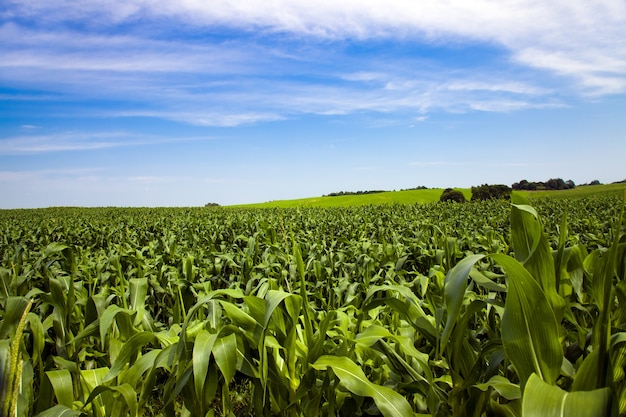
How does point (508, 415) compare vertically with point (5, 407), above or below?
below

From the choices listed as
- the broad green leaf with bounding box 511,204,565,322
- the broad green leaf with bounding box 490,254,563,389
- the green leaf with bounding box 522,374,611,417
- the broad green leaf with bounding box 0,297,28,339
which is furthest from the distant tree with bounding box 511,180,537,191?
the broad green leaf with bounding box 0,297,28,339

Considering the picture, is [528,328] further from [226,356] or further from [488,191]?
[488,191]

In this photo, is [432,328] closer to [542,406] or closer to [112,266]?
[542,406]

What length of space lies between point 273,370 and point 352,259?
6.09 metres

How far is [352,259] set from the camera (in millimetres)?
8117

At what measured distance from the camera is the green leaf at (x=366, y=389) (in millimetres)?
1805

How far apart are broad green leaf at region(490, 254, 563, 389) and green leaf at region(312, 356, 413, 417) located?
0.59 metres

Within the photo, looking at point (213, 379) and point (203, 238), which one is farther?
point (203, 238)

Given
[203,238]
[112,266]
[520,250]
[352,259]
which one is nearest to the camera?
[520,250]

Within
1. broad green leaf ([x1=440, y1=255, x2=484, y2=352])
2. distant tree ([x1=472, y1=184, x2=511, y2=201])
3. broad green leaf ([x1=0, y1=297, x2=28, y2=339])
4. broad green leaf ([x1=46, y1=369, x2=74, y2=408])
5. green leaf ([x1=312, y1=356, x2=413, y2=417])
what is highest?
distant tree ([x1=472, y1=184, x2=511, y2=201])

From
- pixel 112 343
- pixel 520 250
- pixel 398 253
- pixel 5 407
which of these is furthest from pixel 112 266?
pixel 520 250

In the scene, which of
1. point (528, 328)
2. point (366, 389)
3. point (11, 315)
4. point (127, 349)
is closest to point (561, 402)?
point (528, 328)

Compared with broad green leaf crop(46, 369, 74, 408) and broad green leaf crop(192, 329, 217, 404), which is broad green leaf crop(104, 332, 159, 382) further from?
broad green leaf crop(192, 329, 217, 404)

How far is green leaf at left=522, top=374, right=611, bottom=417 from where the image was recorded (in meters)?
1.10
